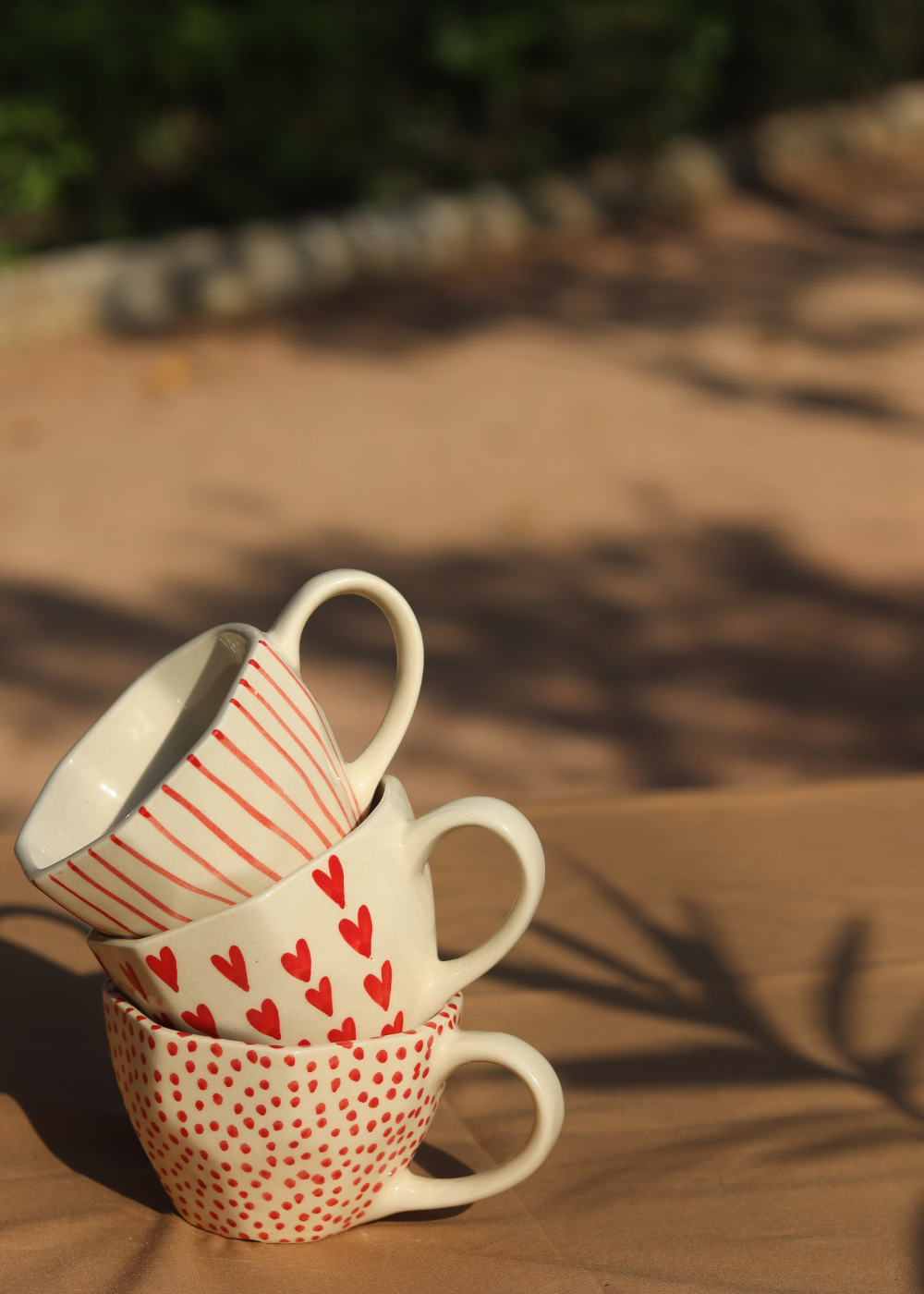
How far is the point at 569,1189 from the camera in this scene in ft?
4.52

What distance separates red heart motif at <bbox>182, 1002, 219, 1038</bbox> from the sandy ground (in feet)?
7.07

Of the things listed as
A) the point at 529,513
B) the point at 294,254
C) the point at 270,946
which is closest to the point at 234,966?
the point at 270,946

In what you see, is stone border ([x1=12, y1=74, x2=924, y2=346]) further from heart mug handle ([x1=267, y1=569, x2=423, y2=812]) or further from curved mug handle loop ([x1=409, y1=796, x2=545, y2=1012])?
curved mug handle loop ([x1=409, y1=796, x2=545, y2=1012])

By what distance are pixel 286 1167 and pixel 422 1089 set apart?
0.14 m

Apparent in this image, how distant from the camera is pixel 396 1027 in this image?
4.08 ft

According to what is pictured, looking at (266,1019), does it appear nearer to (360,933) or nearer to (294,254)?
(360,933)

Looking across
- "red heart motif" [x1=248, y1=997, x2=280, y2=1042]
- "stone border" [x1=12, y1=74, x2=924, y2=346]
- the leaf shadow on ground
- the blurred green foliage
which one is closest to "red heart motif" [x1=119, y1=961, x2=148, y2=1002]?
"red heart motif" [x1=248, y1=997, x2=280, y2=1042]

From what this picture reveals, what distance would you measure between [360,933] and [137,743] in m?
0.31

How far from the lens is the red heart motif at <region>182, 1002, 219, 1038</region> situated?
1.18 meters

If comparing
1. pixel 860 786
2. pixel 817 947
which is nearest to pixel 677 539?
pixel 860 786

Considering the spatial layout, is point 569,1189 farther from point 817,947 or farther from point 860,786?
point 860,786

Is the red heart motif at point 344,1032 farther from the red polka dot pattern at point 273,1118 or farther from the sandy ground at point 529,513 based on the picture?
the sandy ground at point 529,513

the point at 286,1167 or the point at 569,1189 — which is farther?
the point at 569,1189

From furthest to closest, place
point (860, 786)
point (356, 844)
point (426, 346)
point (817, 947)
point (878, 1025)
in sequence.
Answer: point (426, 346)
point (860, 786)
point (817, 947)
point (878, 1025)
point (356, 844)
